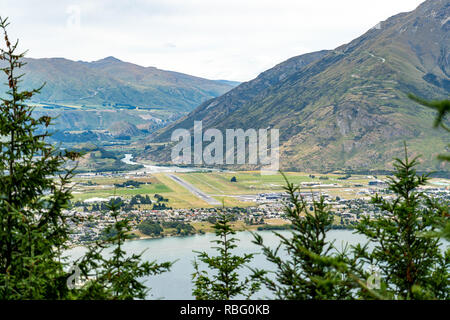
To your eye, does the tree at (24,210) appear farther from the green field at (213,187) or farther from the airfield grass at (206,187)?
the airfield grass at (206,187)

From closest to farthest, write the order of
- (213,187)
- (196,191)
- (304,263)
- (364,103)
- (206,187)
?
(304,263) < (196,191) < (206,187) < (213,187) < (364,103)

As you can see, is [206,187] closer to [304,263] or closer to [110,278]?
[110,278]

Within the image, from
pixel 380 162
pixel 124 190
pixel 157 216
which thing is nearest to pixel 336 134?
pixel 380 162

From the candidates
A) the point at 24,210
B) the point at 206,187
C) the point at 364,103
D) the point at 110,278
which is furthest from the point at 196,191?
the point at 364,103

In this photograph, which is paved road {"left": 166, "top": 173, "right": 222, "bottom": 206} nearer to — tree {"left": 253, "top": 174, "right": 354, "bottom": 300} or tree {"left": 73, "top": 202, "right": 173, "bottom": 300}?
tree {"left": 73, "top": 202, "right": 173, "bottom": 300}
